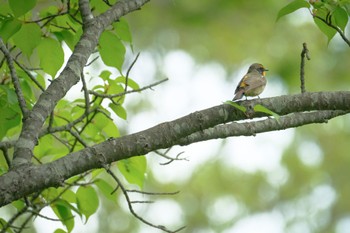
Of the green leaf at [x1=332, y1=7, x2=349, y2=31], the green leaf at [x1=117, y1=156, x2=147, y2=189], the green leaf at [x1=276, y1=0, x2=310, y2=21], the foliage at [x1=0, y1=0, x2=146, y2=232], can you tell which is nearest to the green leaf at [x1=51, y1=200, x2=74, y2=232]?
the foliage at [x1=0, y1=0, x2=146, y2=232]

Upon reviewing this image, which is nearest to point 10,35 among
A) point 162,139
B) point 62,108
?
point 162,139

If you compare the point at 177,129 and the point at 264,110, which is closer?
the point at 264,110

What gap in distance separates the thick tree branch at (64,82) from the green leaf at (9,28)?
0.63ft

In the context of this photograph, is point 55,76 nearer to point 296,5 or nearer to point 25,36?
point 25,36

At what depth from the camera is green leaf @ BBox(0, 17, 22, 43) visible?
2.32m

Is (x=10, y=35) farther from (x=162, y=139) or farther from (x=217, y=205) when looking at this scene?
(x=217, y=205)

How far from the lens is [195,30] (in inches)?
457

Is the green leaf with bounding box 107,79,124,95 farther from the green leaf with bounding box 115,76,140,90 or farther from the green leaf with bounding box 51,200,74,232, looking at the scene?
the green leaf with bounding box 51,200,74,232

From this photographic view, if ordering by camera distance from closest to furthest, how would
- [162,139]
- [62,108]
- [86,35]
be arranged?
[162,139], [86,35], [62,108]

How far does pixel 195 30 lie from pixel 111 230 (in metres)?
3.43

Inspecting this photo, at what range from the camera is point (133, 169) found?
117 inches

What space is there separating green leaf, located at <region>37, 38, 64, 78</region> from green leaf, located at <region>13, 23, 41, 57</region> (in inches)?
6.0

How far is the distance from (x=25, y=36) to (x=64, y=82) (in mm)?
239

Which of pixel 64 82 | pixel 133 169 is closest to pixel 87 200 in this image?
pixel 133 169
